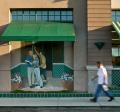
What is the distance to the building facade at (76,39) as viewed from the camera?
76.2ft

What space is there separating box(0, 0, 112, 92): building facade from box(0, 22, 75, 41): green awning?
378 mm

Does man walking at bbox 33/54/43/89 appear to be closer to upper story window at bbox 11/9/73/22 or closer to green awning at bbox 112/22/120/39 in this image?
upper story window at bbox 11/9/73/22

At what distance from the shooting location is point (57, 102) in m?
20.4

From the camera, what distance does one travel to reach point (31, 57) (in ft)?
78.0

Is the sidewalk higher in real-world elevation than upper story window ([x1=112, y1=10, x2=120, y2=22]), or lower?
lower

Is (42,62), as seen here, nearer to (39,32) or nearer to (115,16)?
(39,32)

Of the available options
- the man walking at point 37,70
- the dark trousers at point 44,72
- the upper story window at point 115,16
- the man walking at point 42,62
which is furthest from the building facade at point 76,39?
the upper story window at point 115,16

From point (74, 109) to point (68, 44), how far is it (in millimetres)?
5815

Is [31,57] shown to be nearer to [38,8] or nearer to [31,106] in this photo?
[38,8]

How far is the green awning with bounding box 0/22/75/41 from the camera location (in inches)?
877

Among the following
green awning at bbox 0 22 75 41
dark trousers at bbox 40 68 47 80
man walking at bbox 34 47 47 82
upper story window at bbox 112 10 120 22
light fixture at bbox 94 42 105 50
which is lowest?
dark trousers at bbox 40 68 47 80

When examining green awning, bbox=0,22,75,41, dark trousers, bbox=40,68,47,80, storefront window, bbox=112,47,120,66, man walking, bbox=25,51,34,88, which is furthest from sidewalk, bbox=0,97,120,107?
green awning, bbox=0,22,75,41

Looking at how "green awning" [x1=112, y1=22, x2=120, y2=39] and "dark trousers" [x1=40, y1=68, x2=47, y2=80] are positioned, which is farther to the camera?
"dark trousers" [x1=40, y1=68, x2=47, y2=80]

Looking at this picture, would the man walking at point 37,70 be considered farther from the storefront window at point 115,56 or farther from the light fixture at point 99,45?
the storefront window at point 115,56
